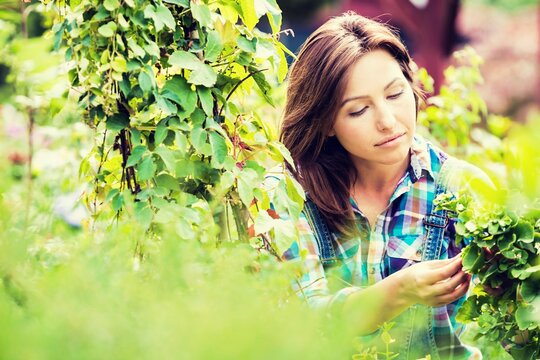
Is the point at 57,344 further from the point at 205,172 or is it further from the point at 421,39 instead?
the point at 421,39

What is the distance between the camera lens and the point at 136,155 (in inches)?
64.8

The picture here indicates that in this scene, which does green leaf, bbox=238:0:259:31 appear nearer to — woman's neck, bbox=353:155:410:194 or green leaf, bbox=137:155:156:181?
green leaf, bbox=137:155:156:181

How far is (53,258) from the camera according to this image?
6.39 feet

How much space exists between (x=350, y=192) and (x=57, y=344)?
68.9 inches

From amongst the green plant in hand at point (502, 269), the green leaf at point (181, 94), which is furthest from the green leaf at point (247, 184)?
the green plant in hand at point (502, 269)

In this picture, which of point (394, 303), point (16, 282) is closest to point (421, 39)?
point (394, 303)

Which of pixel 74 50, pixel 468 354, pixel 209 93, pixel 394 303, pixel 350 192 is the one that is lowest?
pixel 468 354

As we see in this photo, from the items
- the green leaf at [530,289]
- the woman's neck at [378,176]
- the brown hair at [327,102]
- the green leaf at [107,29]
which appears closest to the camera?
the green leaf at [107,29]

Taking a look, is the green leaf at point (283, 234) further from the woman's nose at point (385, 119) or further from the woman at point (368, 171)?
the woman's nose at point (385, 119)

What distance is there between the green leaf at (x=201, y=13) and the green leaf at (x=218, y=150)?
0.23m

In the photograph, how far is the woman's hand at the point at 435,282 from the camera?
182cm

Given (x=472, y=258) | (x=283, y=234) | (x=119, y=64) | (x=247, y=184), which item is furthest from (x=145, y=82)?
(x=472, y=258)

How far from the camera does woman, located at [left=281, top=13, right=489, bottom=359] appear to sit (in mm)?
2219

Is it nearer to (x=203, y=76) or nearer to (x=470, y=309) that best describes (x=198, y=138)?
(x=203, y=76)
